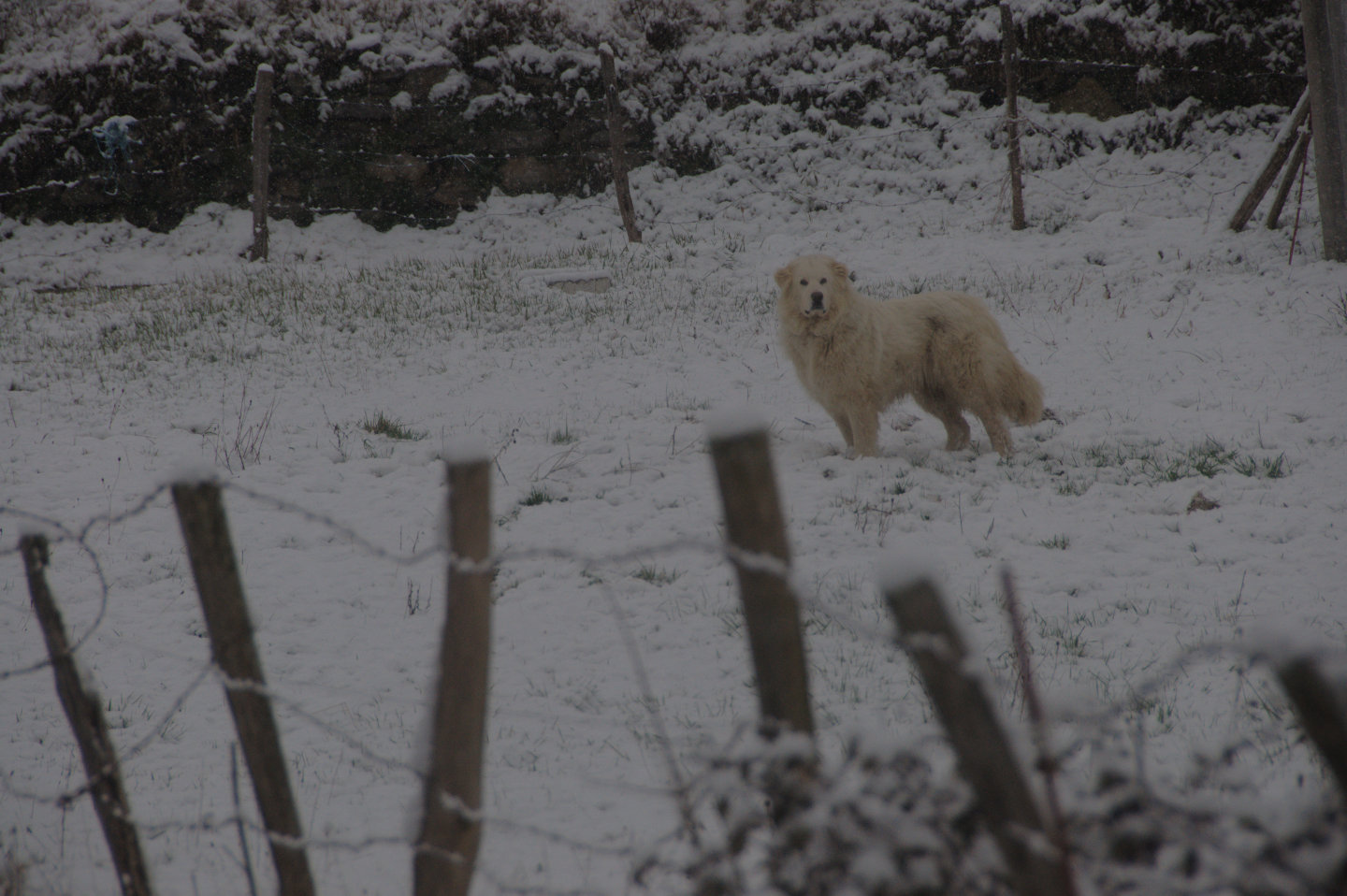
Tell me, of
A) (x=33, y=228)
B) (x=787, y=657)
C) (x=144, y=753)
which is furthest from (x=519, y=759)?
(x=33, y=228)

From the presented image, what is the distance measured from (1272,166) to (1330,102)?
108 cm

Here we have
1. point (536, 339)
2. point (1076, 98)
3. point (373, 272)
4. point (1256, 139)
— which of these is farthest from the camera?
point (1076, 98)

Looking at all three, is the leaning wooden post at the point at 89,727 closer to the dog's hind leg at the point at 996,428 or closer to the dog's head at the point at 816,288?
the dog's head at the point at 816,288

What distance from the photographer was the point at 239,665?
1664mm

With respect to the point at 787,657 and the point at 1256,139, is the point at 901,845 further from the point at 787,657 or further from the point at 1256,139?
the point at 1256,139

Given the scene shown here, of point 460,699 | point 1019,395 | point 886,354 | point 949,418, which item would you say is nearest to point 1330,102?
point 1019,395

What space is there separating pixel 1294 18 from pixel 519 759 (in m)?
17.7

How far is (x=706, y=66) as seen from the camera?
16703 millimetres

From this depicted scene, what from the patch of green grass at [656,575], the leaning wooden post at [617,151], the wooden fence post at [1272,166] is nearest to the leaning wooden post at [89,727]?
the patch of green grass at [656,575]

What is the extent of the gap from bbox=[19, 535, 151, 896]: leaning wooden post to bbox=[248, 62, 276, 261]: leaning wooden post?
12634mm

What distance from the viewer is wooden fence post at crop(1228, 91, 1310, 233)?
9.05 meters

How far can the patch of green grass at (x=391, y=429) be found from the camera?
6.21 meters

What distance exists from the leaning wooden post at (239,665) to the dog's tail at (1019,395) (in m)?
5.23

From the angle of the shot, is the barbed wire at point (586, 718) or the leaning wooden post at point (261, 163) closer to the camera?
the barbed wire at point (586, 718)
